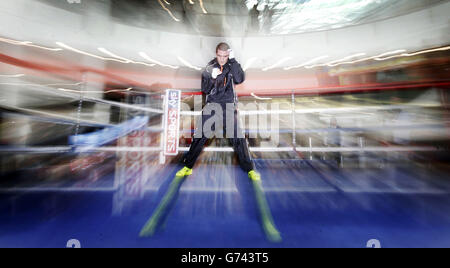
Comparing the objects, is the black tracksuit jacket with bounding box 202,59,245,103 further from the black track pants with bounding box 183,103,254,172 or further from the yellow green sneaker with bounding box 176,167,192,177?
the yellow green sneaker with bounding box 176,167,192,177

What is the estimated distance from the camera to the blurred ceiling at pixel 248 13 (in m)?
5.50

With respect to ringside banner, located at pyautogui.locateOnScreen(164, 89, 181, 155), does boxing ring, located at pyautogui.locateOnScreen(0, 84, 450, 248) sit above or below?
below

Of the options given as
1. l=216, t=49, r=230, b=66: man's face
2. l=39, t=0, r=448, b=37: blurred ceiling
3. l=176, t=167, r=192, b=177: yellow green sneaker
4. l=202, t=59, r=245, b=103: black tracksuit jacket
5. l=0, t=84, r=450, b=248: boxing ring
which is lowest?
l=0, t=84, r=450, b=248: boxing ring

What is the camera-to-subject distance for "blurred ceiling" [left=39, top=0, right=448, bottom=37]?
5504 mm

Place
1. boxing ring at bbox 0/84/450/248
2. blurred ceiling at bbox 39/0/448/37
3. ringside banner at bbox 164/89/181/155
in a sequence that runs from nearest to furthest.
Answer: boxing ring at bbox 0/84/450/248, ringside banner at bbox 164/89/181/155, blurred ceiling at bbox 39/0/448/37

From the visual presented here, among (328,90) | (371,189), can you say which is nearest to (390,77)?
(328,90)

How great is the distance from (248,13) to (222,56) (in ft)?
20.0

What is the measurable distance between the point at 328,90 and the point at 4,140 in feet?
13.6

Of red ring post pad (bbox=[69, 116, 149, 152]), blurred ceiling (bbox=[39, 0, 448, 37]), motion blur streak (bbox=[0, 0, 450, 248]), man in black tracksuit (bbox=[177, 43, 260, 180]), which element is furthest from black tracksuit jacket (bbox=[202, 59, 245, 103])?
blurred ceiling (bbox=[39, 0, 448, 37])

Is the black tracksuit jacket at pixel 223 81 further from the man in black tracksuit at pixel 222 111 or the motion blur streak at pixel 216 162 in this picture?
the motion blur streak at pixel 216 162

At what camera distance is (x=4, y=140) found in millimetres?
2320
